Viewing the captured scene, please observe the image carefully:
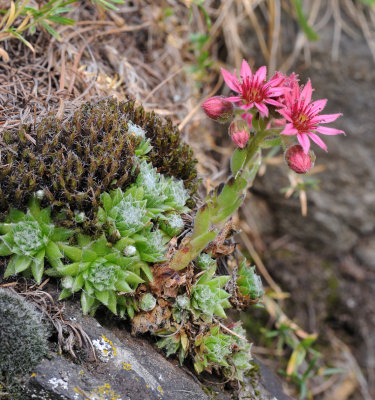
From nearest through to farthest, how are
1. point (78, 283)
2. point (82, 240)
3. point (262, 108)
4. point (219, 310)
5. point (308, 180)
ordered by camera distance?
point (262, 108), point (78, 283), point (82, 240), point (219, 310), point (308, 180)

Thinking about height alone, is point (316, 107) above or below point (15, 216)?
above

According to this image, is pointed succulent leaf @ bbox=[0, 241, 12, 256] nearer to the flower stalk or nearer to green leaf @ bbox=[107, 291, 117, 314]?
green leaf @ bbox=[107, 291, 117, 314]

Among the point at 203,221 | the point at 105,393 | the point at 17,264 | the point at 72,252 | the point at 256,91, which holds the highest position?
the point at 256,91

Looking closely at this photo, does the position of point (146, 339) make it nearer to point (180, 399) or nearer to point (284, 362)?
point (180, 399)

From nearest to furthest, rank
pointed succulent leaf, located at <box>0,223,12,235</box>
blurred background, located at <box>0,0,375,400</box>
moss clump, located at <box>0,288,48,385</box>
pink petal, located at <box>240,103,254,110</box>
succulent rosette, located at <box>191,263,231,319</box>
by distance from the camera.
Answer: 1. moss clump, located at <box>0,288,48,385</box>
2. pink petal, located at <box>240,103,254,110</box>
3. pointed succulent leaf, located at <box>0,223,12,235</box>
4. succulent rosette, located at <box>191,263,231,319</box>
5. blurred background, located at <box>0,0,375,400</box>

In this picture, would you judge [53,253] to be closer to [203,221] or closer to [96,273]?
[96,273]

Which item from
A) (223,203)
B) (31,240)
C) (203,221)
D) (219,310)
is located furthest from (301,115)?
(31,240)

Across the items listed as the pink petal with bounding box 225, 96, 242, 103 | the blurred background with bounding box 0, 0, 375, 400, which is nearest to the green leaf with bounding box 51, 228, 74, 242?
the pink petal with bounding box 225, 96, 242, 103
